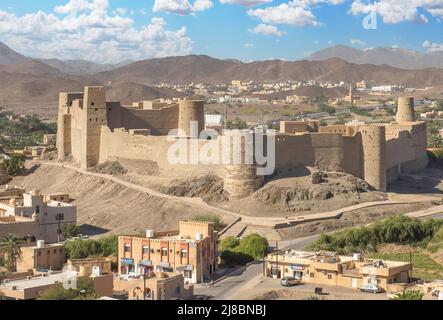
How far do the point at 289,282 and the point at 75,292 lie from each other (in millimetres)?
6876

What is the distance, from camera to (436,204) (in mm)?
42594

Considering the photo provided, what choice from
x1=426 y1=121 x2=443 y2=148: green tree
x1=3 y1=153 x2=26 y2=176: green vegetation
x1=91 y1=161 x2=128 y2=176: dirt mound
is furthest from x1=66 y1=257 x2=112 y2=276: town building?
x1=426 y1=121 x2=443 y2=148: green tree

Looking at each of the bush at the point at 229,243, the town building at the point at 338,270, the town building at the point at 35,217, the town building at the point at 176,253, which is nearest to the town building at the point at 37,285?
the town building at the point at 176,253

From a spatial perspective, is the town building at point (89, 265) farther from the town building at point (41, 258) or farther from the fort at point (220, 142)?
the fort at point (220, 142)

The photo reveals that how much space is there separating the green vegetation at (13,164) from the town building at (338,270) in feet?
90.6

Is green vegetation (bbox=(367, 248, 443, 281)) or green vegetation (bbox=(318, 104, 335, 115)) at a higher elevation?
green vegetation (bbox=(318, 104, 335, 115))

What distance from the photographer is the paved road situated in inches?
1011

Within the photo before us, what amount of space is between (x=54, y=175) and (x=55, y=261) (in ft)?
69.1

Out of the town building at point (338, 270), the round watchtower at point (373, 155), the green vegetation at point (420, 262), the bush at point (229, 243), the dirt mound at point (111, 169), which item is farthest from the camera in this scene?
the dirt mound at point (111, 169)

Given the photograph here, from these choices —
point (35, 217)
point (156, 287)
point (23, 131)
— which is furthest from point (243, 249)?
point (23, 131)

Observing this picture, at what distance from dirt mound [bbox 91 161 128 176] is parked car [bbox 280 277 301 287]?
20309 mm

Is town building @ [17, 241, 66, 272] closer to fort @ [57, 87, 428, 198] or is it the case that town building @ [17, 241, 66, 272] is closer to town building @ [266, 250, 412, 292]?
town building @ [266, 250, 412, 292]

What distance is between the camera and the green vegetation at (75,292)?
893 inches

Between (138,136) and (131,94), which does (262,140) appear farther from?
(131,94)
